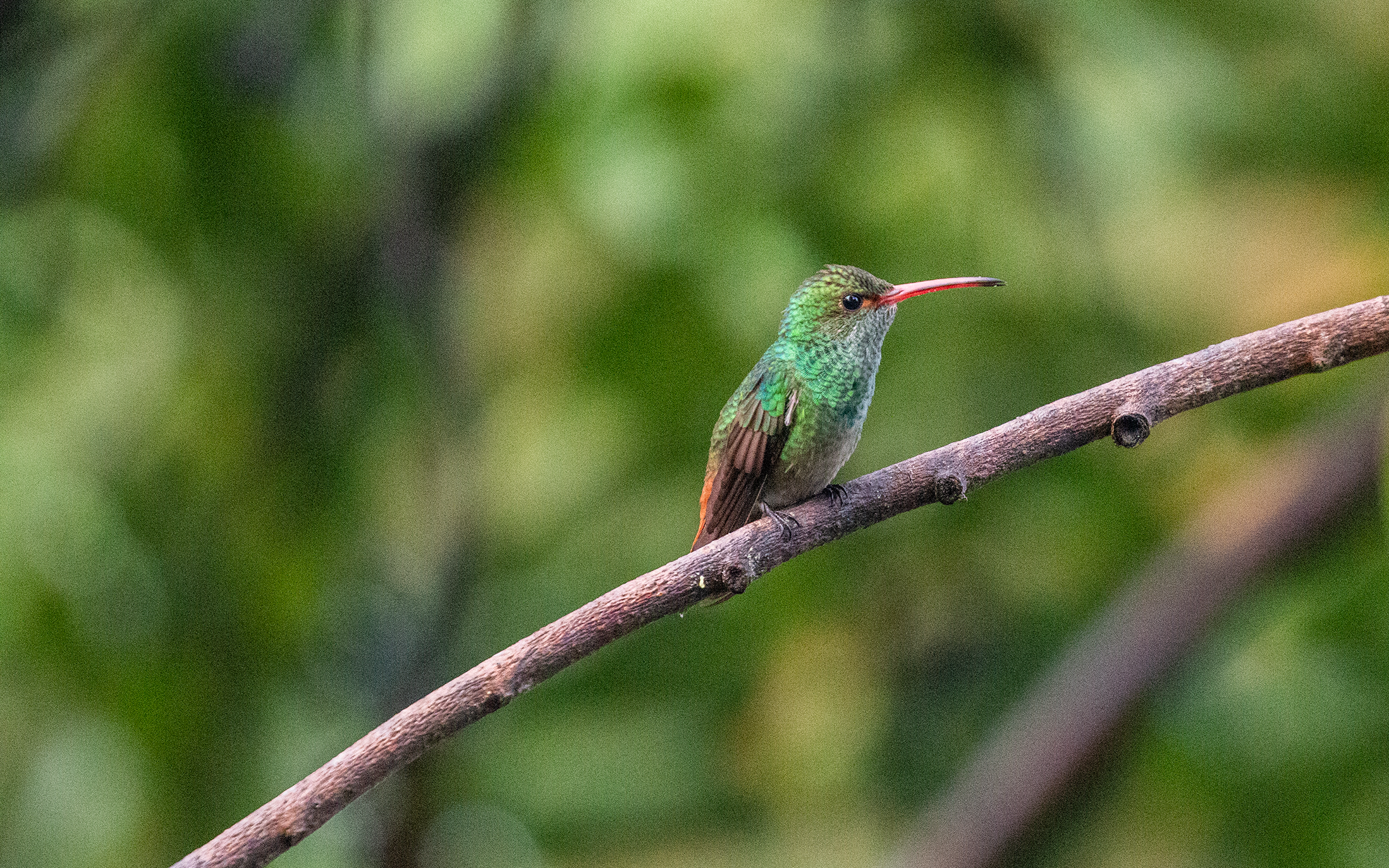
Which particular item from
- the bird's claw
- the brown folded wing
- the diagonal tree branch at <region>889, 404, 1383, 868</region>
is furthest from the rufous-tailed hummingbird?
the diagonal tree branch at <region>889, 404, 1383, 868</region>

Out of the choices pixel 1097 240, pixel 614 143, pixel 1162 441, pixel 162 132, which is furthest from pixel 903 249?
pixel 162 132

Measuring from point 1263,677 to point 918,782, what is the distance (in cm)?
130

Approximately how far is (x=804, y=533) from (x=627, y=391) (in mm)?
2417

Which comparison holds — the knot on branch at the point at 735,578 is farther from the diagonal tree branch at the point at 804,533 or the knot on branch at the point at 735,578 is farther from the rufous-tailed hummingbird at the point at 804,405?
the rufous-tailed hummingbird at the point at 804,405

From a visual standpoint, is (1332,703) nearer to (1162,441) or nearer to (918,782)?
(1162,441)

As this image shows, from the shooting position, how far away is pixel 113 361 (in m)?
4.02

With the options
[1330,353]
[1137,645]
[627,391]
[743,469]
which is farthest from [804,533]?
[1137,645]

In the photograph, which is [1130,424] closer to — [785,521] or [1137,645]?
[785,521]

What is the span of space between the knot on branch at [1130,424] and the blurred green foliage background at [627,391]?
2200 mm

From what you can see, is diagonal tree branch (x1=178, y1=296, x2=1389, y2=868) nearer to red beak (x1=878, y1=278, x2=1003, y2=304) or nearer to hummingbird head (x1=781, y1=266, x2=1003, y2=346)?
red beak (x1=878, y1=278, x2=1003, y2=304)

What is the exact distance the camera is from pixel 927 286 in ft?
5.49

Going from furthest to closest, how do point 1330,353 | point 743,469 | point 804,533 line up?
point 743,469 < point 804,533 < point 1330,353

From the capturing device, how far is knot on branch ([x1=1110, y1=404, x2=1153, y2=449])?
1385mm

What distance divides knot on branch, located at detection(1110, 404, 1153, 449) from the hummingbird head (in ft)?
1.75
